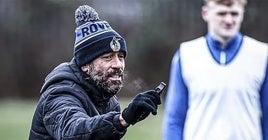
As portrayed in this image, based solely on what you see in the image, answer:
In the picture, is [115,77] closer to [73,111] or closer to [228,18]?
[73,111]

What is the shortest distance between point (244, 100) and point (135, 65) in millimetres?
15003

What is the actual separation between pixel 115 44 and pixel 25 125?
10.2m

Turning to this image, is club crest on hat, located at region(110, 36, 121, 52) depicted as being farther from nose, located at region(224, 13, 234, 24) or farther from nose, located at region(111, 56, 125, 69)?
nose, located at region(224, 13, 234, 24)

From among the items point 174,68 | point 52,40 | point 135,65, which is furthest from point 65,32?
point 174,68

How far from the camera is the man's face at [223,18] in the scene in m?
5.05

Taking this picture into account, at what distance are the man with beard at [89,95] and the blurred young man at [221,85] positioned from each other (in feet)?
0.78

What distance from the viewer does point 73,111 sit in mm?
5078

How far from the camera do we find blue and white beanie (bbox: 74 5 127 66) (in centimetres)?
552

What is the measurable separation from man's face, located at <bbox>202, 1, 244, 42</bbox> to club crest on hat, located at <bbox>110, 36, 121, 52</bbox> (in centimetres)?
62

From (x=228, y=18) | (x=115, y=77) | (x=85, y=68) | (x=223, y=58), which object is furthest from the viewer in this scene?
(x=85, y=68)

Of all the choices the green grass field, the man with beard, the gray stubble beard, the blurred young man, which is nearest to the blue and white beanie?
the man with beard

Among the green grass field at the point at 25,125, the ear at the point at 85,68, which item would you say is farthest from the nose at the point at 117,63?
the green grass field at the point at 25,125

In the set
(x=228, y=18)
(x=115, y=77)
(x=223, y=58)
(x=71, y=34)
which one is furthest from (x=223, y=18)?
(x=71, y=34)

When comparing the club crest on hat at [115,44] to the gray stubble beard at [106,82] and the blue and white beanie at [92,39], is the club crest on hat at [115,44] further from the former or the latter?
the gray stubble beard at [106,82]
